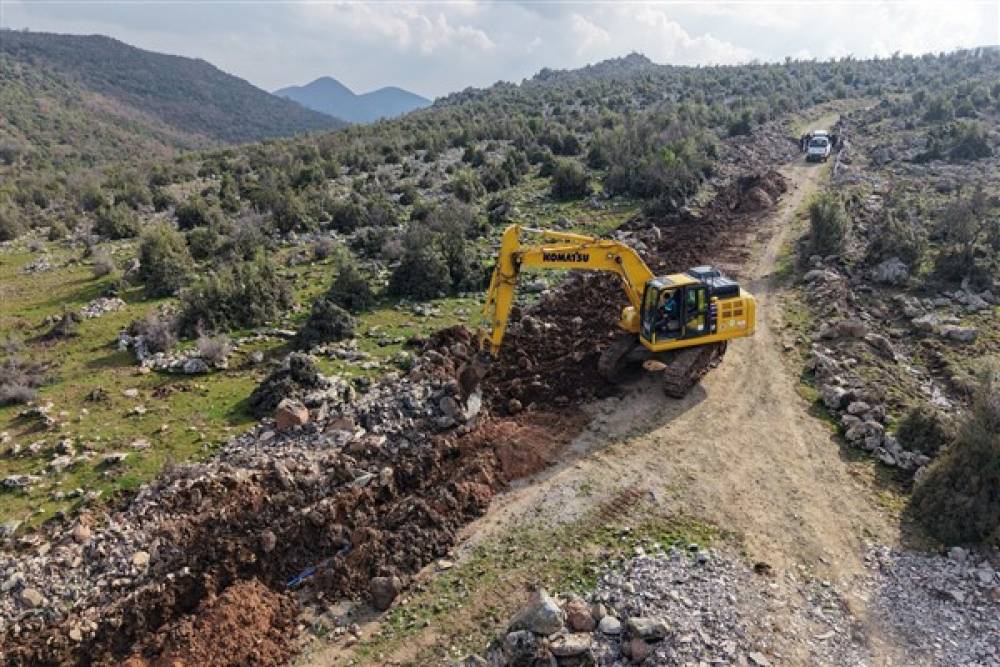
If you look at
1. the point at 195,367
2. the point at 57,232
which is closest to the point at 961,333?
the point at 195,367

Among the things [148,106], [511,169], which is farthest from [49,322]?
[148,106]

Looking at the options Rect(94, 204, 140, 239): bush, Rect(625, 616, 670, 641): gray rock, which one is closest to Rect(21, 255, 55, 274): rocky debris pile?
Rect(94, 204, 140, 239): bush

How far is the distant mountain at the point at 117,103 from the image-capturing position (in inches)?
3155

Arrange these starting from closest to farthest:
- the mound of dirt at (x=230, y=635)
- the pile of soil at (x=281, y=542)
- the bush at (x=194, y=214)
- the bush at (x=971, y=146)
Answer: the mound of dirt at (x=230, y=635) < the pile of soil at (x=281, y=542) < the bush at (x=194, y=214) < the bush at (x=971, y=146)

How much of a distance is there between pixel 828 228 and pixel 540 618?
69.7ft

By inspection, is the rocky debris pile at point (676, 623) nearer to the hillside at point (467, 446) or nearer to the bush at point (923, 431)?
the hillside at point (467, 446)

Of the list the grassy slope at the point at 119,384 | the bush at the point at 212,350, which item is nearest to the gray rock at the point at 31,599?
the grassy slope at the point at 119,384

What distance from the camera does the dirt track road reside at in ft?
37.2

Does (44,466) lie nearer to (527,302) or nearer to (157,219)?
(527,302)

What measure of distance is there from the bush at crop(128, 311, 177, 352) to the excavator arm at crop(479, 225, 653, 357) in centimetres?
942

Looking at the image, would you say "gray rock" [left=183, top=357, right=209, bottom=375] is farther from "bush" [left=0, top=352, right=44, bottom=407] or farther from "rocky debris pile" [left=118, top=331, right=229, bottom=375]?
"bush" [left=0, top=352, right=44, bottom=407]

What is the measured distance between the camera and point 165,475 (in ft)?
42.6

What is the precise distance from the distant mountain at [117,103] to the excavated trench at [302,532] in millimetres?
65653

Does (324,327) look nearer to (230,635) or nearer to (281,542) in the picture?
(281,542)
